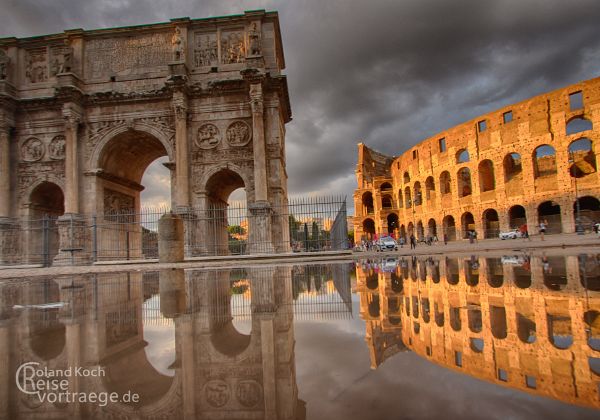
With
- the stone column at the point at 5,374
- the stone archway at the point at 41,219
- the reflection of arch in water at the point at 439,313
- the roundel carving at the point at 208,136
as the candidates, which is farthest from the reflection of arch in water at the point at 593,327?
the stone archway at the point at 41,219

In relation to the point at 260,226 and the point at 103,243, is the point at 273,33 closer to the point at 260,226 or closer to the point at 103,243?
the point at 260,226

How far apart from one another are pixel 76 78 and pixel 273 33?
902 centimetres

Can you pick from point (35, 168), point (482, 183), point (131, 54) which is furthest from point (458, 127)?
point (35, 168)

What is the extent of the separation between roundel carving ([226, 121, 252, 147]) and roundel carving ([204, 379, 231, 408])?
602 inches

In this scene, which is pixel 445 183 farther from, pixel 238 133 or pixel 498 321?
pixel 498 321

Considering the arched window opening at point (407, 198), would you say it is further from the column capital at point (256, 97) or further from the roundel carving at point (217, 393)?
the roundel carving at point (217, 393)

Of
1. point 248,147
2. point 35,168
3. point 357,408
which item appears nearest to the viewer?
point 357,408

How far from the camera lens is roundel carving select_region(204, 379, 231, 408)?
137 centimetres

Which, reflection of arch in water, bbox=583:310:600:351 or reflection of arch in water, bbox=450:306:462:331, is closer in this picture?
reflection of arch in water, bbox=583:310:600:351

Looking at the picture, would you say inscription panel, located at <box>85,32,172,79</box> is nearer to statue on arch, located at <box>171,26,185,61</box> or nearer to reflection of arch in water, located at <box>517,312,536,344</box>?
statue on arch, located at <box>171,26,185,61</box>

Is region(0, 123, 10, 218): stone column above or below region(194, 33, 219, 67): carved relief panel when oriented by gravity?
below

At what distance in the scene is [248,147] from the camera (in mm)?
16312

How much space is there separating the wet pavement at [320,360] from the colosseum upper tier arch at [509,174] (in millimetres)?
26798

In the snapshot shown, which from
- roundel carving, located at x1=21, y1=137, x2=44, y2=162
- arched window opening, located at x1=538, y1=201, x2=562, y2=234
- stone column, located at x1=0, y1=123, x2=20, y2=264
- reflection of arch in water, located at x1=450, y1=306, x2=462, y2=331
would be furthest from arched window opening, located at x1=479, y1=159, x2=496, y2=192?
reflection of arch in water, located at x1=450, y1=306, x2=462, y2=331
